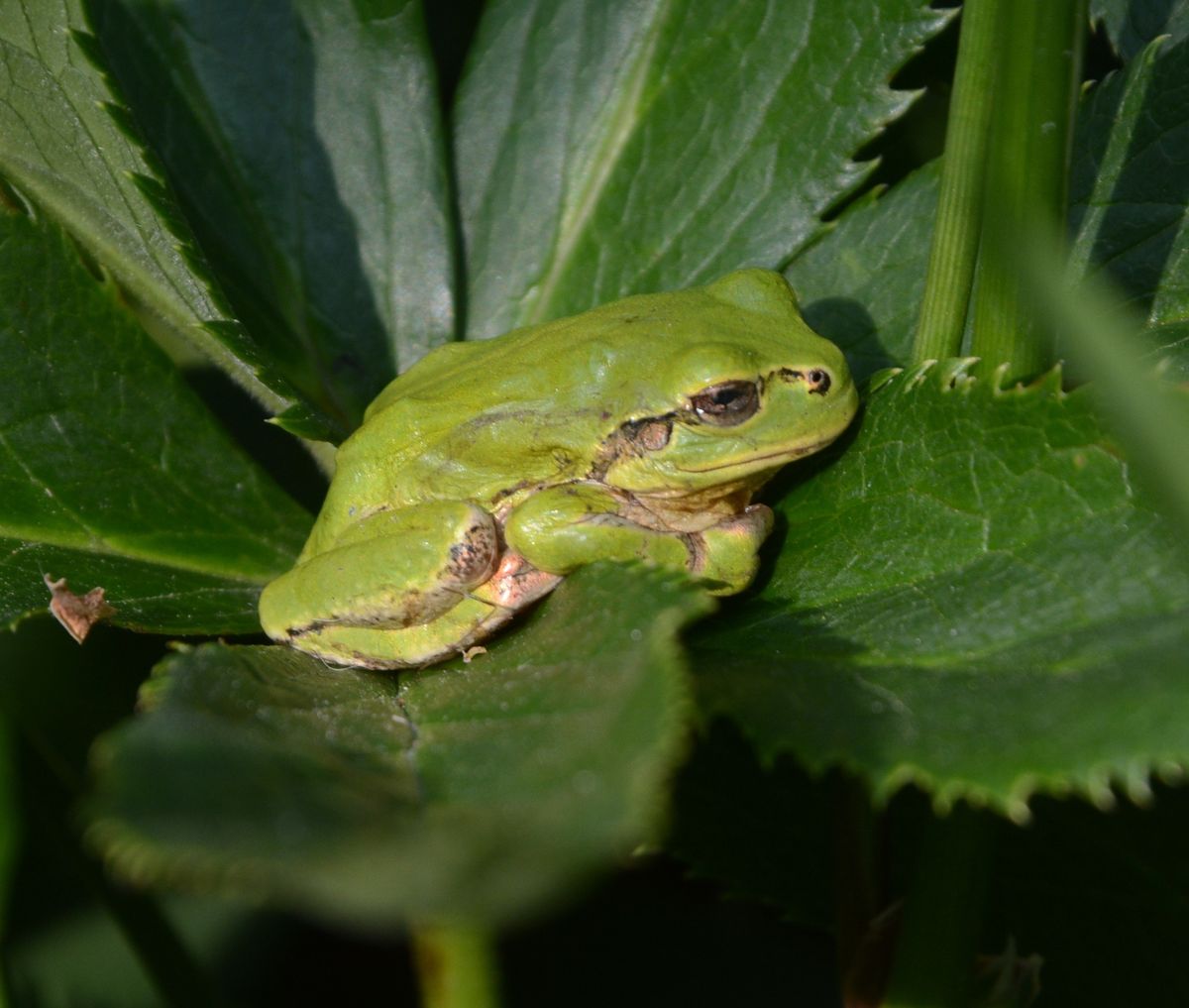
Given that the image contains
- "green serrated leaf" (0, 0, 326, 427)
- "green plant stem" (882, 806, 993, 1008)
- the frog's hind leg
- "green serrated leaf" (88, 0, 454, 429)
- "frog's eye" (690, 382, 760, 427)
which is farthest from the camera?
"green serrated leaf" (88, 0, 454, 429)

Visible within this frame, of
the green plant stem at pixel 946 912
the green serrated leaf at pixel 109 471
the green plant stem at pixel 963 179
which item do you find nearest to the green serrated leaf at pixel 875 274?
the green plant stem at pixel 963 179

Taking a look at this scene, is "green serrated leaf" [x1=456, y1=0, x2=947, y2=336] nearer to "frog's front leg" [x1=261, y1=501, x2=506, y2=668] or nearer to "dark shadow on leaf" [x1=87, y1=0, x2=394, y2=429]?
"dark shadow on leaf" [x1=87, y1=0, x2=394, y2=429]

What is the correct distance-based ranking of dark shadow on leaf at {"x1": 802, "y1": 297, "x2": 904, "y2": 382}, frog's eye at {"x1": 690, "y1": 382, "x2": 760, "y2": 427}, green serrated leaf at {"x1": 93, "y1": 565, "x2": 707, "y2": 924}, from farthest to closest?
dark shadow on leaf at {"x1": 802, "y1": 297, "x2": 904, "y2": 382}, frog's eye at {"x1": 690, "y1": 382, "x2": 760, "y2": 427}, green serrated leaf at {"x1": 93, "y1": 565, "x2": 707, "y2": 924}

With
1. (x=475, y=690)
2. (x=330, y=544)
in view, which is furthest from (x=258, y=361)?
(x=475, y=690)

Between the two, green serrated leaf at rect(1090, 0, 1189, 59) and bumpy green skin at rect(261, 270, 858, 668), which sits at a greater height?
green serrated leaf at rect(1090, 0, 1189, 59)

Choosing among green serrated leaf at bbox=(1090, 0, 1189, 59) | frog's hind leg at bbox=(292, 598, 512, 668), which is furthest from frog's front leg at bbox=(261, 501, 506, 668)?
green serrated leaf at bbox=(1090, 0, 1189, 59)

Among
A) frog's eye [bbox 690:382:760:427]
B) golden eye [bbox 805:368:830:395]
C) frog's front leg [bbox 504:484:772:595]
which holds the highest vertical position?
golden eye [bbox 805:368:830:395]
